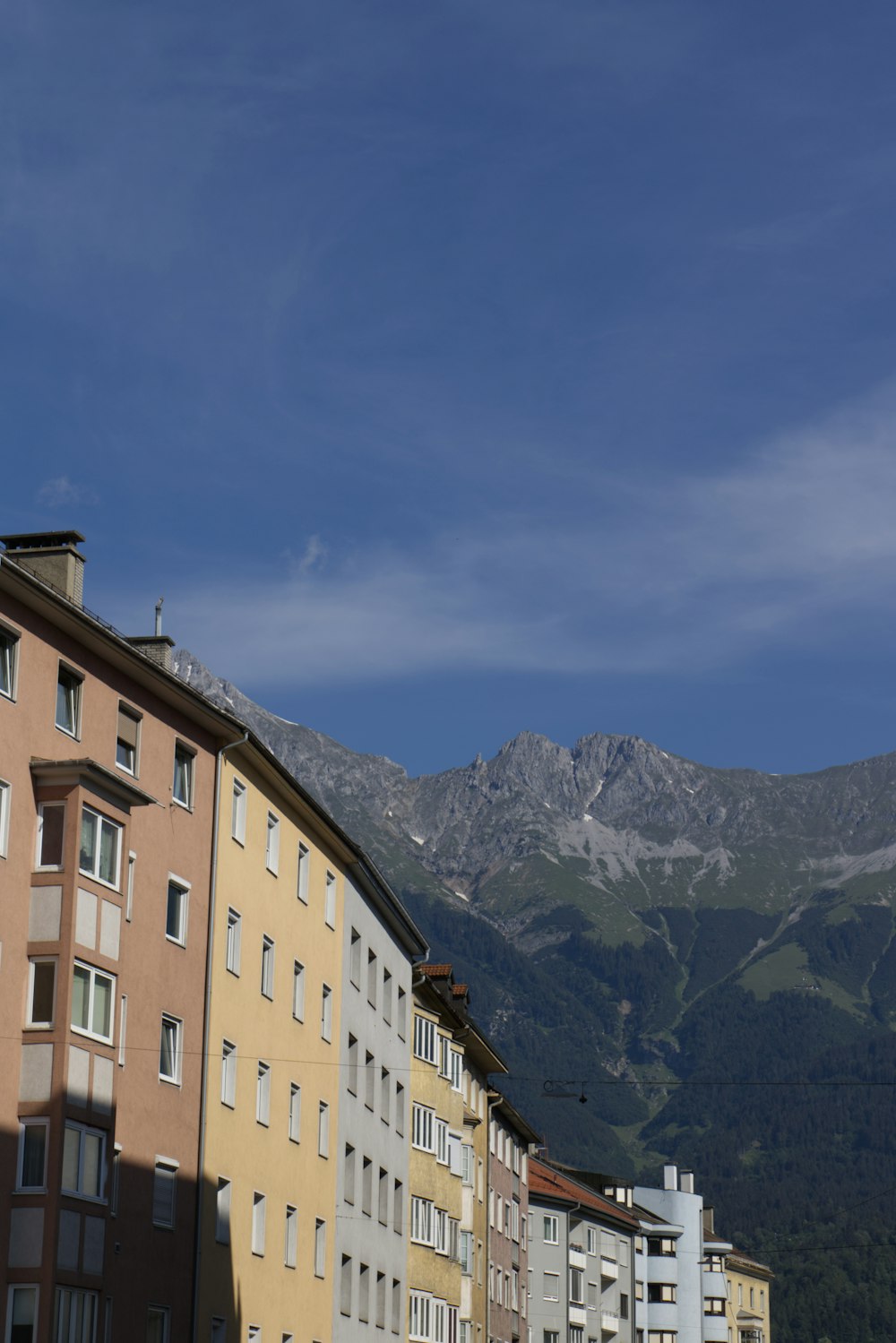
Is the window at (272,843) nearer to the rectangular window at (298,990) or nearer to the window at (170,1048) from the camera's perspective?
the rectangular window at (298,990)

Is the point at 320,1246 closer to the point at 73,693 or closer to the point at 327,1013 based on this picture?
the point at 327,1013

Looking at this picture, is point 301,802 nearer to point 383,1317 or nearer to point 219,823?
point 219,823

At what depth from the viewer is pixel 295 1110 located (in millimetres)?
55906

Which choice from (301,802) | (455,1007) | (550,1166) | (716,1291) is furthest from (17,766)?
(716,1291)

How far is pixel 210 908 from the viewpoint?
47.6m

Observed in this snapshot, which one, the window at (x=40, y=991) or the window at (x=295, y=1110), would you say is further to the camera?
the window at (x=295, y=1110)

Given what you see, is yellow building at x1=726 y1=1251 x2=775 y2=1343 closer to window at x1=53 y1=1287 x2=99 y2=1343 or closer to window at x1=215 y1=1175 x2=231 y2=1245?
window at x1=215 y1=1175 x2=231 y2=1245

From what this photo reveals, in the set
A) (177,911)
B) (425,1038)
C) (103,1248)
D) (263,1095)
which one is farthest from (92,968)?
(425,1038)

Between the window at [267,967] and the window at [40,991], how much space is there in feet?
52.1

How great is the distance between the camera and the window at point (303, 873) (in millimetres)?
57656

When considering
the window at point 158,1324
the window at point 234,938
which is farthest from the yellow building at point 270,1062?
the window at point 158,1324

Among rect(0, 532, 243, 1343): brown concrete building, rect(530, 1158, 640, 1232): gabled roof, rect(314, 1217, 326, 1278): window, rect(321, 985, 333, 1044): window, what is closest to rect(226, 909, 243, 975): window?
rect(0, 532, 243, 1343): brown concrete building

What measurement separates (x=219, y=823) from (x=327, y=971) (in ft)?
43.9

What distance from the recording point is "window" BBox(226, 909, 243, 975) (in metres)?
49.7
